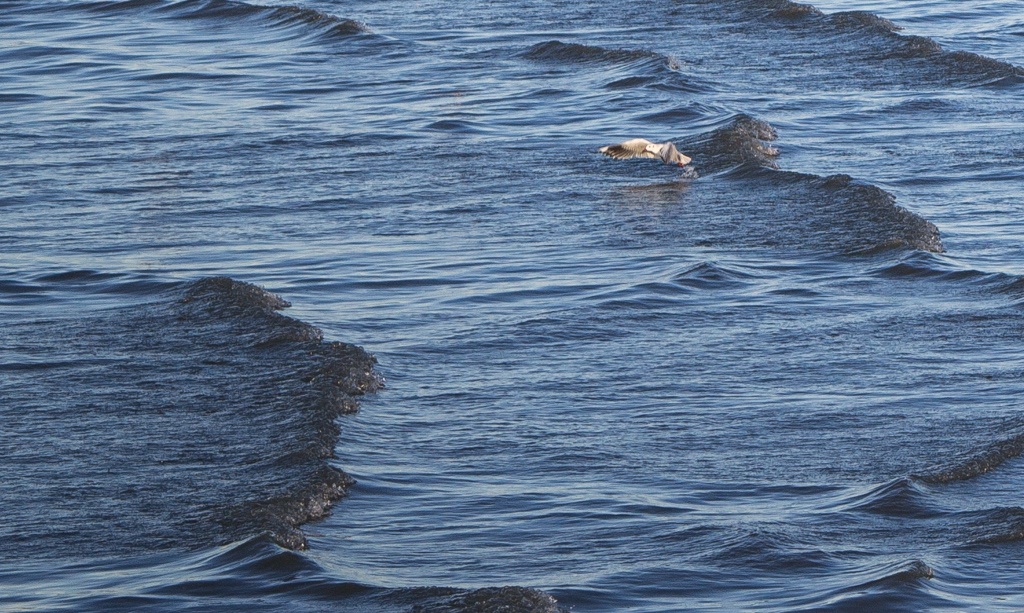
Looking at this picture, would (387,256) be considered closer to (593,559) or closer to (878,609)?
(593,559)

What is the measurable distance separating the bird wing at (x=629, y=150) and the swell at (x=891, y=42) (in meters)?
4.90

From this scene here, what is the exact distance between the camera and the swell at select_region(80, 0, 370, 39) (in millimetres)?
21281

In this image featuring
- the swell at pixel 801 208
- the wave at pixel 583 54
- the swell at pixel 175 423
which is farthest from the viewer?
the wave at pixel 583 54

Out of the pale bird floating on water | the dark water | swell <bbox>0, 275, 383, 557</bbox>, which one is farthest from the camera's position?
the pale bird floating on water

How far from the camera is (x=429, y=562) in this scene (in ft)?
21.8

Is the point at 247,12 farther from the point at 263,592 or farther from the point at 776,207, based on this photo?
the point at 263,592

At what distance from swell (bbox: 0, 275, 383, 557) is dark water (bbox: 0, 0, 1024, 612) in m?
0.03

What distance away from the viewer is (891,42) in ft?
63.6

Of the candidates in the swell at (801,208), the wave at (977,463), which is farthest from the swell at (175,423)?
the swell at (801,208)

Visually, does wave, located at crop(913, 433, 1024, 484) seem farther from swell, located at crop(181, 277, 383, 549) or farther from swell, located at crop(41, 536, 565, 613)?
swell, located at crop(181, 277, 383, 549)

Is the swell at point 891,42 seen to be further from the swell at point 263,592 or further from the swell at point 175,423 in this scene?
the swell at point 263,592

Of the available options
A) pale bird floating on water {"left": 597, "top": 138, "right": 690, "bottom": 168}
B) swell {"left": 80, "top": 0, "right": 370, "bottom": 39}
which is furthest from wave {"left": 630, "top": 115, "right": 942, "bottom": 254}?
swell {"left": 80, "top": 0, "right": 370, "bottom": 39}

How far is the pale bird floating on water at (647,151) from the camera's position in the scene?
13578 millimetres

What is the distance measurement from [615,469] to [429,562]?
1256mm
